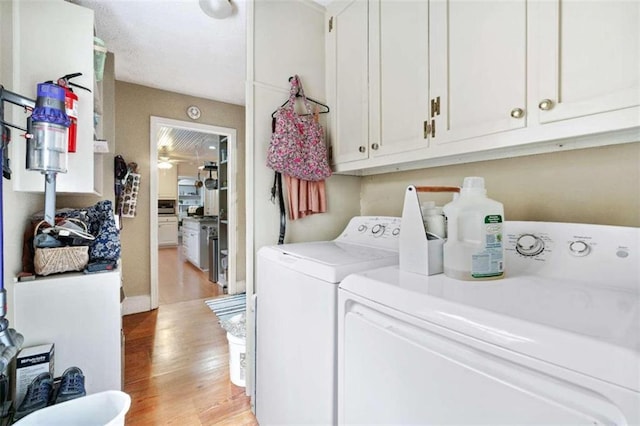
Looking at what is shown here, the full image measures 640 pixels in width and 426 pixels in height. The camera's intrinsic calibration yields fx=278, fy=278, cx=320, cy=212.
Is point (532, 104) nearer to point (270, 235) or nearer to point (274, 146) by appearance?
point (274, 146)

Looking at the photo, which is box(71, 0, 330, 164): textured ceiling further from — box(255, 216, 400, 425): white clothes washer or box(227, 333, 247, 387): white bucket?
box(227, 333, 247, 387): white bucket

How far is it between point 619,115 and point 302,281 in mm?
1050

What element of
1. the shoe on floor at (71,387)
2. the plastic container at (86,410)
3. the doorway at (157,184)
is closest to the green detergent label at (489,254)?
the plastic container at (86,410)

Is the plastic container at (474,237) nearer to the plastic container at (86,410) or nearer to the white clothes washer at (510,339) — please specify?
the white clothes washer at (510,339)

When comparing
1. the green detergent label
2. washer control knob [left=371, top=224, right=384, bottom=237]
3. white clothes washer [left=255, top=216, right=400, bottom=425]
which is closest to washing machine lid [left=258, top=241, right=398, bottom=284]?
white clothes washer [left=255, top=216, right=400, bottom=425]

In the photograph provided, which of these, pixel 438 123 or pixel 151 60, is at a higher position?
pixel 151 60

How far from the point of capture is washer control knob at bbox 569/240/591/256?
823 mm

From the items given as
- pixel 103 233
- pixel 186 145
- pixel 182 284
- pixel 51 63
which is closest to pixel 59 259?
pixel 103 233

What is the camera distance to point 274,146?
4.78ft

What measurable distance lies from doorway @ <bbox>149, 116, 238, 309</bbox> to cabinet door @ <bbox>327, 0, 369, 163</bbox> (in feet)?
7.21

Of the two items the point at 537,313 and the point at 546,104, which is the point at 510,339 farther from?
the point at 546,104

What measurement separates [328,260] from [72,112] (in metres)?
1.40

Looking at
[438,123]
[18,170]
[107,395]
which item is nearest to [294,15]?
[438,123]

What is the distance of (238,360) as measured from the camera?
174 cm
